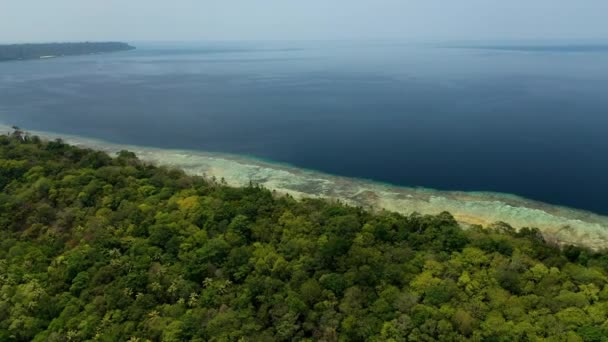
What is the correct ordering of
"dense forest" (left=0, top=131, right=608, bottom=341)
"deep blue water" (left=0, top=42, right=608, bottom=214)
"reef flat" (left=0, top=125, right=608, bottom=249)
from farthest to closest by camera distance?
"deep blue water" (left=0, top=42, right=608, bottom=214)
"reef flat" (left=0, top=125, right=608, bottom=249)
"dense forest" (left=0, top=131, right=608, bottom=341)

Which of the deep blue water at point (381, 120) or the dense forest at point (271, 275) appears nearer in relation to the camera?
the dense forest at point (271, 275)

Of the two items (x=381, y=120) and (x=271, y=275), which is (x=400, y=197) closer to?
(x=271, y=275)

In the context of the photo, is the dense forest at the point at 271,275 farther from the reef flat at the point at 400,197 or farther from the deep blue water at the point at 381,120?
the deep blue water at the point at 381,120

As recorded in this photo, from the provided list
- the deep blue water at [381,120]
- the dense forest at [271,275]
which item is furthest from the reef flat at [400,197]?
the dense forest at [271,275]

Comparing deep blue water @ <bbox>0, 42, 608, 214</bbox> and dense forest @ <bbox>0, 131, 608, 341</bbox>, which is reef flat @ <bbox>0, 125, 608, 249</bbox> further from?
dense forest @ <bbox>0, 131, 608, 341</bbox>

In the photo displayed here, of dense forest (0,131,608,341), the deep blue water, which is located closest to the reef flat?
the deep blue water

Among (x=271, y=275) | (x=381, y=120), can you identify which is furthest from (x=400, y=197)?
(x=381, y=120)

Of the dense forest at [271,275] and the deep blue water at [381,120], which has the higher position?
the deep blue water at [381,120]
